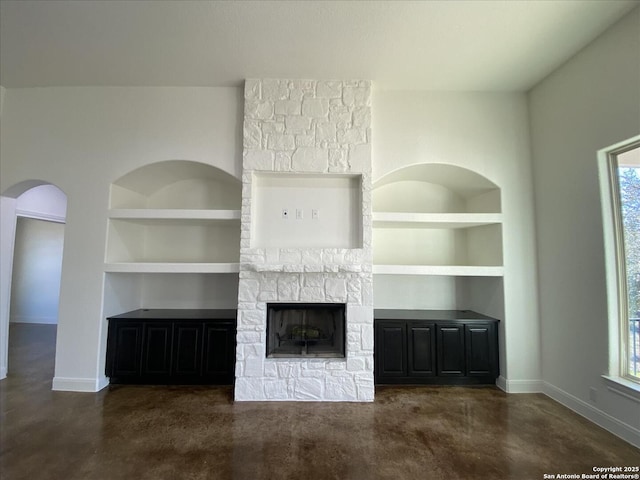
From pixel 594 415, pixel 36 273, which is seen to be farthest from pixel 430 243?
pixel 36 273

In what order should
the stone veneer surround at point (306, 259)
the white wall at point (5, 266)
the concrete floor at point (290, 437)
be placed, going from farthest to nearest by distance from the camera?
the white wall at point (5, 266) < the stone veneer surround at point (306, 259) < the concrete floor at point (290, 437)

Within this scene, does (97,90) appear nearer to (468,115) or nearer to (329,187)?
(329,187)

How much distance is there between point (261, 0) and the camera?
7.63 feet

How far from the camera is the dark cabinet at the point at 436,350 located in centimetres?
344

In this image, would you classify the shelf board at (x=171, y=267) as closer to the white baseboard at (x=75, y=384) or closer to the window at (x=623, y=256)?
the white baseboard at (x=75, y=384)


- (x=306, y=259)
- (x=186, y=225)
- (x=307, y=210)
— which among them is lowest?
(x=306, y=259)

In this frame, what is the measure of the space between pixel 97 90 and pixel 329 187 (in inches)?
123

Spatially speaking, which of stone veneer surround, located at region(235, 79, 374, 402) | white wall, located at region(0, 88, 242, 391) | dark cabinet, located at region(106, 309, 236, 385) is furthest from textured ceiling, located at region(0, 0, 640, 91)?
dark cabinet, located at region(106, 309, 236, 385)

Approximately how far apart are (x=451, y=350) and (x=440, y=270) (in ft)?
3.34

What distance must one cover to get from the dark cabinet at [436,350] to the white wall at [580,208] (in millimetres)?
622

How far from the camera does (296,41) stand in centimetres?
277

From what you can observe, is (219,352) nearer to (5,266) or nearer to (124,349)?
(124,349)

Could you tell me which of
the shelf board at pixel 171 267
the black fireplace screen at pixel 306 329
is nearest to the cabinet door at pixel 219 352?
the black fireplace screen at pixel 306 329

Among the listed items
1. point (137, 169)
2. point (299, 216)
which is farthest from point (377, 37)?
point (137, 169)
